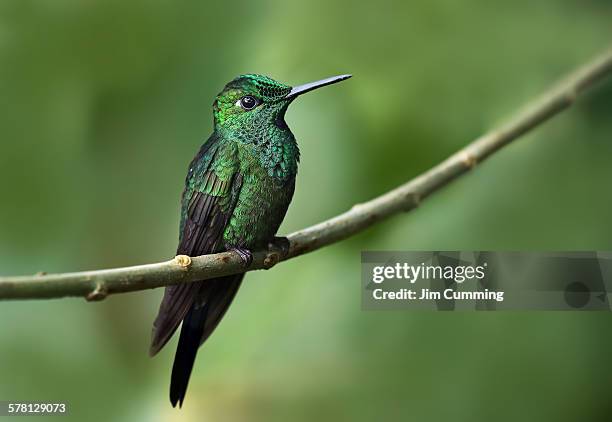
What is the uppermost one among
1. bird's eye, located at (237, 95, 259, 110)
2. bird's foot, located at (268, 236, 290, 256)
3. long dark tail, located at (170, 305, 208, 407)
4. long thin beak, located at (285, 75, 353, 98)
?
long thin beak, located at (285, 75, 353, 98)

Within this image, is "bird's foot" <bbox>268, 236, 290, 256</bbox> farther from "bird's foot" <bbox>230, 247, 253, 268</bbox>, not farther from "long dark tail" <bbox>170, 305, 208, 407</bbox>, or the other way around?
"long dark tail" <bbox>170, 305, 208, 407</bbox>

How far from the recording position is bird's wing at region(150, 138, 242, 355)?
1502mm

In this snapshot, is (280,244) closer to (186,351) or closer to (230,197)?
(230,197)

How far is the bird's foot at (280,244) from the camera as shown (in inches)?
58.8

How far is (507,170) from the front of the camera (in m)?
1.88

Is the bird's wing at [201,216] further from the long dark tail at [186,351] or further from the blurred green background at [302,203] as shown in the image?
the blurred green background at [302,203]

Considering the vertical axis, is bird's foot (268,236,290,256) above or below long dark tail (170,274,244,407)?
above

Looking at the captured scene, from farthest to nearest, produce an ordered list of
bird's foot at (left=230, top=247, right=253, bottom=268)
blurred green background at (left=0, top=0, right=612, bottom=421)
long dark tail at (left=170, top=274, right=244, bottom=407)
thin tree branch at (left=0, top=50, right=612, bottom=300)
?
blurred green background at (left=0, top=0, right=612, bottom=421)
long dark tail at (left=170, top=274, right=244, bottom=407)
bird's foot at (left=230, top=247, right=253, bottom=268)
thin tree branch at (left=0, top=50, right=612, bottom=300)

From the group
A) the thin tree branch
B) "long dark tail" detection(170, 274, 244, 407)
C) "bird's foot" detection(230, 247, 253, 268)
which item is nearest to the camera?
the thin tree branch

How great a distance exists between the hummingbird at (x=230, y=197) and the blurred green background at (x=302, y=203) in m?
0.13

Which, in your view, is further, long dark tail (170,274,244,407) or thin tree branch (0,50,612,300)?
long dark tail (170,274,244,407)

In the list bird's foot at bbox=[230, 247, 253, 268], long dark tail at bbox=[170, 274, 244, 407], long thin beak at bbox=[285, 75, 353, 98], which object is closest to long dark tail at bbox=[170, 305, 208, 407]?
long dark tail at bbox=[170, 274, 244, 407]

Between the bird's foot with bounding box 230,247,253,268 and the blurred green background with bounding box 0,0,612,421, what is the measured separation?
0.94ft

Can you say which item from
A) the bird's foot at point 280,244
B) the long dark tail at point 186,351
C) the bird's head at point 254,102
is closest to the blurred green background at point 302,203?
the long dark tail at point 186,351
